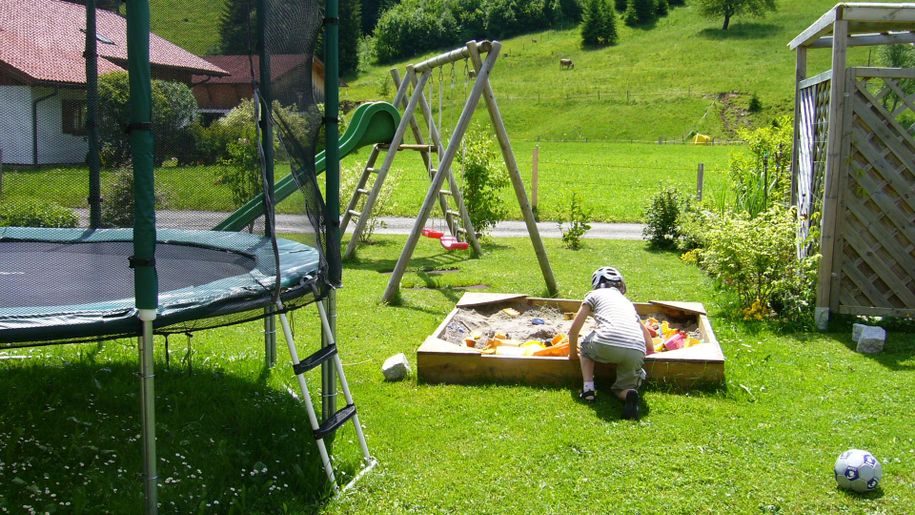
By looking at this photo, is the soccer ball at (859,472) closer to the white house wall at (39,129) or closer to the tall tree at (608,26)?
the white house wall at (39,129)

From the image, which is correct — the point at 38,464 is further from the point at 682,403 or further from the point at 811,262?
the point at 811,262

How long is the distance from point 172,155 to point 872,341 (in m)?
5.32

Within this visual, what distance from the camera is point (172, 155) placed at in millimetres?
4141

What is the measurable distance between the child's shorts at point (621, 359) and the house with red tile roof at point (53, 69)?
8.91ft

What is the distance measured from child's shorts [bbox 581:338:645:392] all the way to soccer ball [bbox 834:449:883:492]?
4.41 ft

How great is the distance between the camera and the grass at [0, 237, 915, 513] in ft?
12.7

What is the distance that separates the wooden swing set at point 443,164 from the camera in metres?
8.52

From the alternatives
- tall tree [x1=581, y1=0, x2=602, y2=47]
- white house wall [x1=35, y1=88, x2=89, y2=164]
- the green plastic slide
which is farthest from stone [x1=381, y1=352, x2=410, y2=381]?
tall tree [x1=581, y1=0, x2=602, y2=47]

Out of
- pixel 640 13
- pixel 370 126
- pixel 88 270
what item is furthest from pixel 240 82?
pixel 640 13

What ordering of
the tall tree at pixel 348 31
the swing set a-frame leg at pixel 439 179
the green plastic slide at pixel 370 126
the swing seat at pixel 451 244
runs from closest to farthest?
the swing set a-frame leg at pixel 439 179, the swing seat at pixel 451 244, the green plastic slide at pixel 370 126, the tall tree at pixel 348 31

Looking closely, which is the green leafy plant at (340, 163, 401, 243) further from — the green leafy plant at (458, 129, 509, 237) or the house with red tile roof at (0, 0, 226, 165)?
the house with red tile roof at (0, 0, 226, 165)

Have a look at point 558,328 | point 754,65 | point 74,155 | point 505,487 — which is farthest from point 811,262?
point 754,65

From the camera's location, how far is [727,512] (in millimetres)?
3752

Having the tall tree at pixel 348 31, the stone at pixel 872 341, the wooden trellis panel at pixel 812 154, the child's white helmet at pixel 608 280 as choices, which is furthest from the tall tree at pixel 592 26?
the child's white helmet at pixel 608 280
